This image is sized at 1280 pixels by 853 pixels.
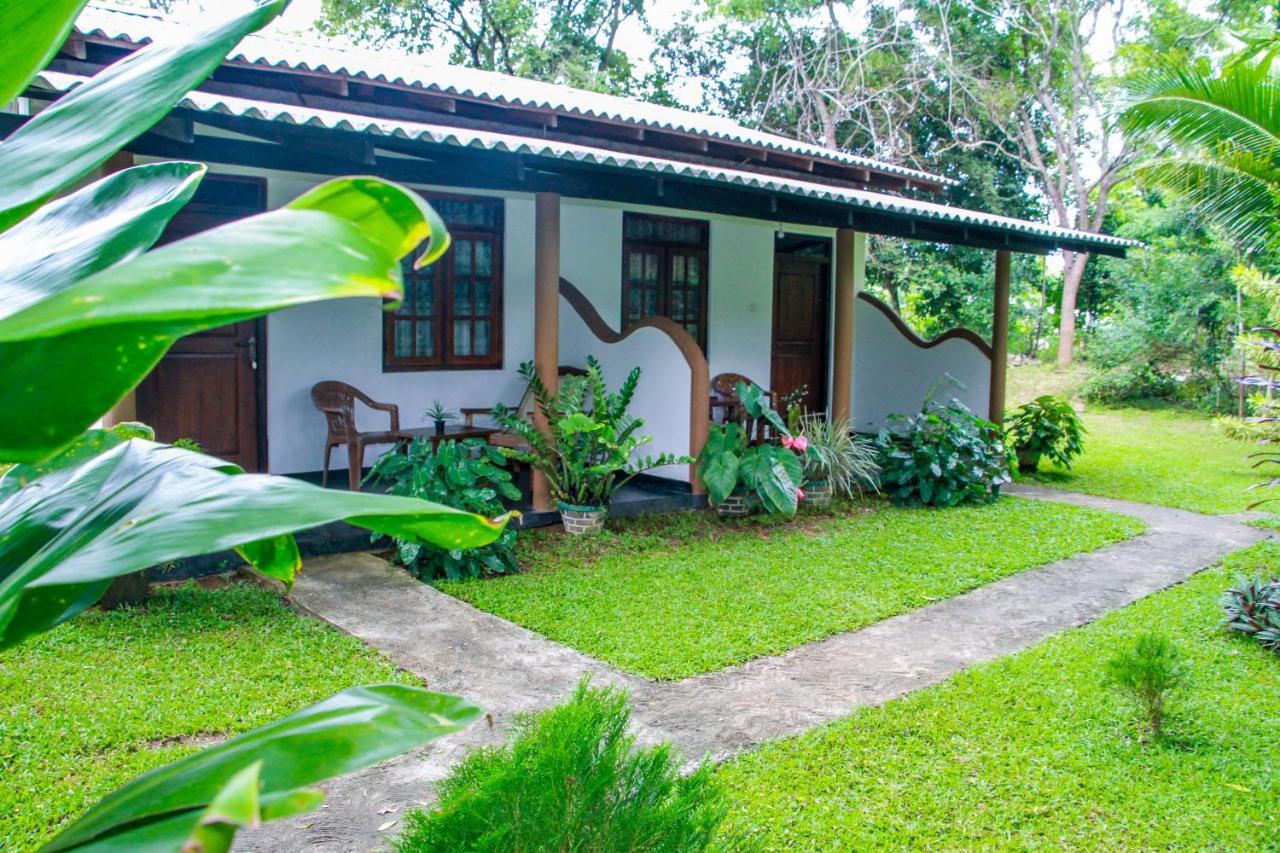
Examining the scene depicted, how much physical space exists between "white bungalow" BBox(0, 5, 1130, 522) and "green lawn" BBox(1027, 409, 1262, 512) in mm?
1528

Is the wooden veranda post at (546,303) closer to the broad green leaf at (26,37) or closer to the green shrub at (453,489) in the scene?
the green shrub at (453,489)

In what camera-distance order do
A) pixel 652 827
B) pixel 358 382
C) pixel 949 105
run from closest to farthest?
1. pixel 652 827
2. pixel 358 382
3. pixel 949 105

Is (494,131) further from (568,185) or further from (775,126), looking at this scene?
(775,126)

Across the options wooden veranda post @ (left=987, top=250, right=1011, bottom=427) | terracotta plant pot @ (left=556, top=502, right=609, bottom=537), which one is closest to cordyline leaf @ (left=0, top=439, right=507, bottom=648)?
terracotta plant pot @ (left=556, top=502, right=609, bottom=537)

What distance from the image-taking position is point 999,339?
1161 centimetres

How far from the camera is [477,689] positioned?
4516 millimetres

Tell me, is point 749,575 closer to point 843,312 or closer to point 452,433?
point 452,433

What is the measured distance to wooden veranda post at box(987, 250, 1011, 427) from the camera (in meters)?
11.6

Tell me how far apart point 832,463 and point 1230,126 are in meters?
4.30

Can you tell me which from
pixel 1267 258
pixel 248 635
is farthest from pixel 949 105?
pixel 248 635

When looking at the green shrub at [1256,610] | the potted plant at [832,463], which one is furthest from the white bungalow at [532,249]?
the green shrub at [1256,610]

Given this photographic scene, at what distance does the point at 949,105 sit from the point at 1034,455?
527 inches

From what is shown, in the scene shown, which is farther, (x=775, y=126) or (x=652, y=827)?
(x=775, y=126)

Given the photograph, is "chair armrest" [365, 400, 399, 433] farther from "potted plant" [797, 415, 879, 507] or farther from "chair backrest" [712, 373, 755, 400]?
"chair backrest" [712, 373, 755, 400]
